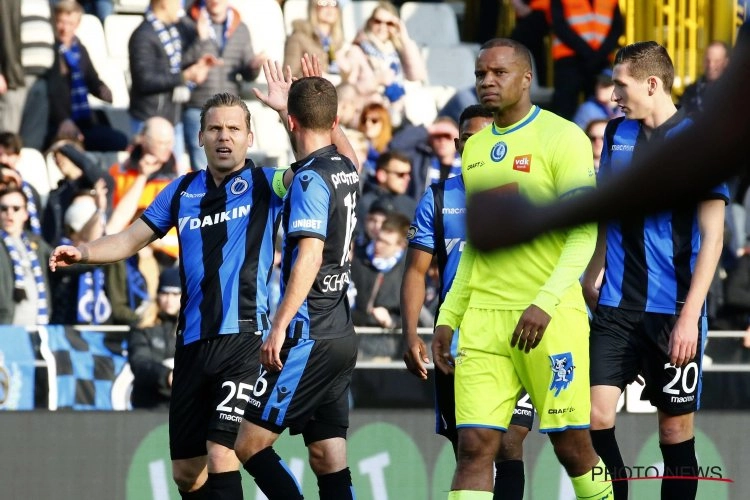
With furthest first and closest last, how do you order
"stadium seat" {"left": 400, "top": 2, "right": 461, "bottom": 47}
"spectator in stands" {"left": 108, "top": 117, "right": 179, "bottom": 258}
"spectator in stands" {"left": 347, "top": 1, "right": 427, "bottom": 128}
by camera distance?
"stadium seat" {"left": 400, "top": 2, "right": 461, "bottom": 47}, "spectator in stands" {"left": 347, "top": 1, "right": 427, "bottom": 128}, "spectator in stands" {"left": 108, "top": 117, "right": 179, "bottom": 258}

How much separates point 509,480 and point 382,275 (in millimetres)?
2880

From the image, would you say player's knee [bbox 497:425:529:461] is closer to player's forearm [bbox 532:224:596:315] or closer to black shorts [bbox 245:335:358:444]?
black shorts [bbox 245:335:358:444]

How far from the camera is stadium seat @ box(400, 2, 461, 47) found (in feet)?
49.6

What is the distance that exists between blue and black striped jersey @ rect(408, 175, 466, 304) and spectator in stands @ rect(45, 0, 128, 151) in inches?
200

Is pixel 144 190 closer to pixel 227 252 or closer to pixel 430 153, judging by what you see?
pixel 430 153

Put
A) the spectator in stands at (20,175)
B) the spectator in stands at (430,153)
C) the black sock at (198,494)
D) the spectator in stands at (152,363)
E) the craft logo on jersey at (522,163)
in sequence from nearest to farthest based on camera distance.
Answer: the craft logo on jersey at (522,163) → the black sock at (198,494) → the spectator in stands at (152,363) → the spectator in stands at (20,175) → the spectator in stands at (430,153)

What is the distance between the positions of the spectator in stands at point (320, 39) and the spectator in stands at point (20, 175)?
2.49m

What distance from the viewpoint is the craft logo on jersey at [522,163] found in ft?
17.7

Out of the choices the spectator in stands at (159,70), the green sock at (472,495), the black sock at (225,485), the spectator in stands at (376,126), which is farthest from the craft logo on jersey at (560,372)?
the spectator in stands at (159,70)

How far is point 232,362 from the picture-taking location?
6.10m

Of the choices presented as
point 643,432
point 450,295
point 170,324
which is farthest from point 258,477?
point 643,432

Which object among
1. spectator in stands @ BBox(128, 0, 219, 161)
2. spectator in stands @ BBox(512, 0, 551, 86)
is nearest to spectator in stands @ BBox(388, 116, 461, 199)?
spectator in stands @ BBox(128, 0, 219, 161)

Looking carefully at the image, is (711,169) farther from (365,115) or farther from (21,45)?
(21,45)

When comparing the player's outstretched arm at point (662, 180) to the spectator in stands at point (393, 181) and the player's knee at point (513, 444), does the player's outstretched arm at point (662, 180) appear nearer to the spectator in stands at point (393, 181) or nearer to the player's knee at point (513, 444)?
the player's knee at point (513, 444)
